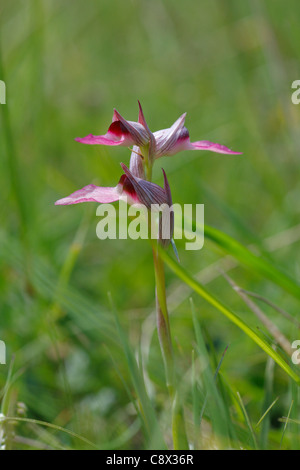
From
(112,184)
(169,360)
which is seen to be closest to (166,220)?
(169,360)

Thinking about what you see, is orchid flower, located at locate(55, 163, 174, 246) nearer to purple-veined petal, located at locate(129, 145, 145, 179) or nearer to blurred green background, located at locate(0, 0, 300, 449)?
purple-veined petal, located at locate(129, 145, 145, 179)

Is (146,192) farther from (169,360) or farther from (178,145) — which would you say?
(169,360)

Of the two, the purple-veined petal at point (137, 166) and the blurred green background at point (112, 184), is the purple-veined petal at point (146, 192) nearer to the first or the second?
the purple-veined petal at point (137, 166)

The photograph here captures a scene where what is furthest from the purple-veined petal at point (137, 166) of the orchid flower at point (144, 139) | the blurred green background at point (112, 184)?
the blurred green background at point (112, 184)

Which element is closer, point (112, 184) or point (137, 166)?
point (137, 166)
